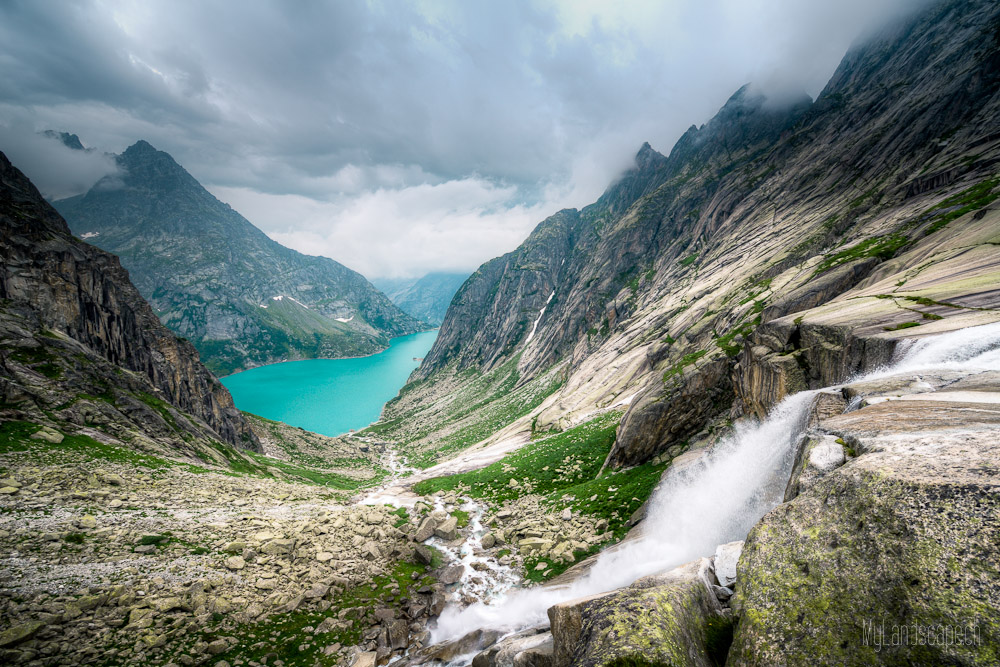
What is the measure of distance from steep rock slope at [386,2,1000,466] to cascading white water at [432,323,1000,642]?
2.47 metres

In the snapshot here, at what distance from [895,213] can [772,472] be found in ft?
183

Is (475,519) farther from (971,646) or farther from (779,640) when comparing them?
(971,646)

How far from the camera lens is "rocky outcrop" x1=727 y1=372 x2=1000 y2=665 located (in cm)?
515

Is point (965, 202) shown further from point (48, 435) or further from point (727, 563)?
point (48, 435)

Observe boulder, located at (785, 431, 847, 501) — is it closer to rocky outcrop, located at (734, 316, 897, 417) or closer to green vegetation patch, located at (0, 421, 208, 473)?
rocky outcrop, located at (734, 316, 897, 417)

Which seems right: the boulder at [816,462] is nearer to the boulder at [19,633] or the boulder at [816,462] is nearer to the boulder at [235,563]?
the boulder at [235,563]

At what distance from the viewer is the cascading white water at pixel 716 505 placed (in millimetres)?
13805

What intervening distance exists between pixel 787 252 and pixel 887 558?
66.5 meters

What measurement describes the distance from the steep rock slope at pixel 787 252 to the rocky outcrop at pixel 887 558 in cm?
1266

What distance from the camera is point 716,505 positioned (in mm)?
16156

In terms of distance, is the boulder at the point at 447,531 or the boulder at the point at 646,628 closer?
the boulder at the point at 646,628

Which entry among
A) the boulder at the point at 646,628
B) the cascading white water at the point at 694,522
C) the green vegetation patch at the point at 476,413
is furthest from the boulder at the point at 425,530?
the green vegetation patch at the point at 476,413

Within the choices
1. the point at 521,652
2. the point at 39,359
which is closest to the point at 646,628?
the point at 521,652

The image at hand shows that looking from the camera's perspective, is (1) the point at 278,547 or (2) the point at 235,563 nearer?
(2) the point at 235,563
